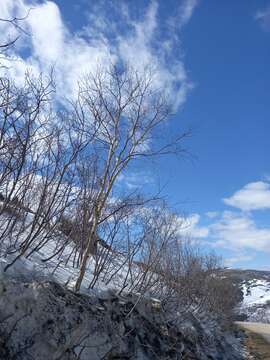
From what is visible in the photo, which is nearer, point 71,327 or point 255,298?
point 71,327

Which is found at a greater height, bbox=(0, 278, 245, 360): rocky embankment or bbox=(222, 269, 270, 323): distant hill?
bbox=(222, 269, 270, 323): distant hill

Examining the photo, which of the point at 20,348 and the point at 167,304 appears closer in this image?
the point at 20,348

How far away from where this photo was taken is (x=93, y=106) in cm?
825

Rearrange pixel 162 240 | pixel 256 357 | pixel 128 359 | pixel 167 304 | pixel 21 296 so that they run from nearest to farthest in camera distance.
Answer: pixel 21 296, pixel 128 359, pixel 162 240, pixel 167 304, pixel 256 357

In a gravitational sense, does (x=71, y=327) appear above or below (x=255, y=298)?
below

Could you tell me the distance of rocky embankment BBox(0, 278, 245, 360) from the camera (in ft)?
17.6

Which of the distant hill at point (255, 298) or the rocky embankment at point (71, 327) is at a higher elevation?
the distant hill at point (255, 298)

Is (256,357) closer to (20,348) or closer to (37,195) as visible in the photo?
(37,195)

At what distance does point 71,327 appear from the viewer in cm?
615

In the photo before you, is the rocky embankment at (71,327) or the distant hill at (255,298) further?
the distant hill at (255,298)

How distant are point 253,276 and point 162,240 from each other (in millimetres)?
144597

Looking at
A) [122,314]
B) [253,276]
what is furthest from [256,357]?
[253,276]

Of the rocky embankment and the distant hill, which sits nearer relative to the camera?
the rocky embankment

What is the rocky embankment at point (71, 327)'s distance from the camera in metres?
5.36
